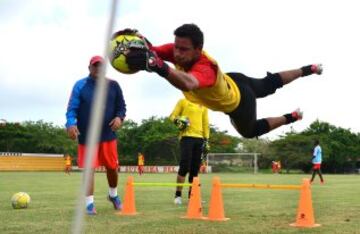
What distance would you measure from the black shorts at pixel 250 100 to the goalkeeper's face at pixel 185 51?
101 centimetres

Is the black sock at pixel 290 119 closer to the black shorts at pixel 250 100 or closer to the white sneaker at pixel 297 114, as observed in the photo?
the white sneaker at pixel 297 114

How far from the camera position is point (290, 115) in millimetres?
7184

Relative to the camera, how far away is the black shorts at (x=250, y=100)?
6.33 metres

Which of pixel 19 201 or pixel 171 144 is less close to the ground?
pixel 171 144

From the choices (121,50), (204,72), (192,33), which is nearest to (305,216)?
(204,72)

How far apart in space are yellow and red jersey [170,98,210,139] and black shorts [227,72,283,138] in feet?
11.4

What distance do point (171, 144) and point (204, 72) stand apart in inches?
3217

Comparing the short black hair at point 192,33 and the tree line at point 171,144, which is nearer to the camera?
the short black hair at point 192,33

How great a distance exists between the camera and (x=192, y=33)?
5.38 metres

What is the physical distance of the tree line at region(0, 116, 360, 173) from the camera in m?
81.3

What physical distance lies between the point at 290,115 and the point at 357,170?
77.2 metres

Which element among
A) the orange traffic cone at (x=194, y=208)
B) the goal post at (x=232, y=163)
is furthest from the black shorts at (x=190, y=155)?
the goal post at (x=232, y=163)

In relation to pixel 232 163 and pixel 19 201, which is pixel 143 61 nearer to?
pixel 19 201

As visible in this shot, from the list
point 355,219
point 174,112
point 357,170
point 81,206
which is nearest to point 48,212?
point 174,112
